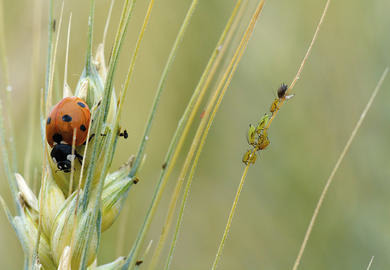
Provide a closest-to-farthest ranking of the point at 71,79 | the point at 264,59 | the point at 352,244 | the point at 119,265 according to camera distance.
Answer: the point at 119,265, the point at 352,244, the point at 264,59, the point at 71,79

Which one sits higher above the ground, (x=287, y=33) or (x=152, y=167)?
(x=287, y=33)

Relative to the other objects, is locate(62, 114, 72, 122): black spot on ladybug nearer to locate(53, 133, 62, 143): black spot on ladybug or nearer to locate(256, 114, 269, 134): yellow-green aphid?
locate(53, 133, 62, 143): black spot on ladybug

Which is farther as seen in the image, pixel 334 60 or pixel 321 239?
pixel 334 60

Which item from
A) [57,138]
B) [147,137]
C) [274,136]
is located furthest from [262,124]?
[274,136]

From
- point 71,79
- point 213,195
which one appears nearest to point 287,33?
point 213,195

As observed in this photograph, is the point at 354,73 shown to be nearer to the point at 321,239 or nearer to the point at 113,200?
the point at 321,239

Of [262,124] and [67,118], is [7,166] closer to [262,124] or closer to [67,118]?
[67,118]

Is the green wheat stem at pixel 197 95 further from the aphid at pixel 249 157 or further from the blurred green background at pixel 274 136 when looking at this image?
the blurred green background at pixel 274 136
